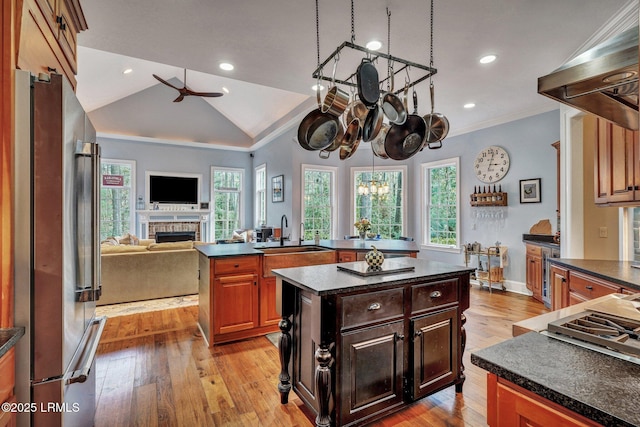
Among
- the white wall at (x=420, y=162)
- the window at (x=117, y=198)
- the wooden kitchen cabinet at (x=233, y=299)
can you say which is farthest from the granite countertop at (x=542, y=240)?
the window at (x=117, y=198)

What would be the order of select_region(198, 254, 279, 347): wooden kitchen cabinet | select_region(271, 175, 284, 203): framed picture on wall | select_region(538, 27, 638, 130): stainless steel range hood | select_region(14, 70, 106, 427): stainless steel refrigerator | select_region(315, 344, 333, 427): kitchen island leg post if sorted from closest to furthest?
select_region(538, 27, 638, 130): stainless steel range hood → select_region(14, 70, 106, 427): stainless steel refrigerator → select_region(315, 344, 333, 427): kitchen island leg post → select_region(198, 254, 279, 347): wooden kitchen cabinet → select_region(271, 175, 284, 203): framed picture on wall

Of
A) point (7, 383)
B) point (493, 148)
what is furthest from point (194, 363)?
point (493, 148)

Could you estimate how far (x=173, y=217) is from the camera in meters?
8.06

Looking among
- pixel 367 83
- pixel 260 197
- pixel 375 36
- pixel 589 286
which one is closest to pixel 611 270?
pixel 589 286

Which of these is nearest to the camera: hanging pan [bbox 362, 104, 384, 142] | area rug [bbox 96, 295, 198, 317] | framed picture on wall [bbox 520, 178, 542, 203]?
hanging pan [bbox 362, 104, 384, 142]

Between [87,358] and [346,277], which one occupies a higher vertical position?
[346,277]

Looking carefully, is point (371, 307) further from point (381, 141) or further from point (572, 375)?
point (381, 141)

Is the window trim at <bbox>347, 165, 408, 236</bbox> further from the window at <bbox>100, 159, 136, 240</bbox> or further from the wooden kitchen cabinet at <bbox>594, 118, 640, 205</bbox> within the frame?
the window at <bbox>100, 159, 136, 240</bbox>

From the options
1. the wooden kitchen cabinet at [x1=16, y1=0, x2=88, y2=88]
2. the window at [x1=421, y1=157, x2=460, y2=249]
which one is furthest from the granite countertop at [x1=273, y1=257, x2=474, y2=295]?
the window at [x1=421, y1=157, x2=460, y2=249]

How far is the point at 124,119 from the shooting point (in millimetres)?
7609

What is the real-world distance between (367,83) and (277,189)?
18.2 ft

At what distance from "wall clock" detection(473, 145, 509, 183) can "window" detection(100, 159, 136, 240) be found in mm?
7969

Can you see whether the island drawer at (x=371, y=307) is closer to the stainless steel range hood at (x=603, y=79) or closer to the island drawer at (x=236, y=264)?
the stainless steel range hood at (x=603, y=79)

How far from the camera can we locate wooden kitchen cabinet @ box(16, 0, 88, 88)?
1.22 metres
